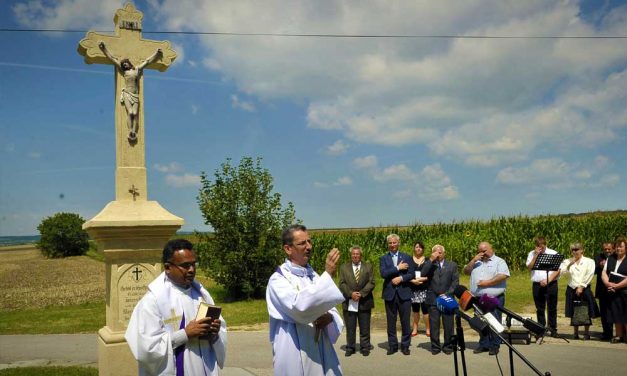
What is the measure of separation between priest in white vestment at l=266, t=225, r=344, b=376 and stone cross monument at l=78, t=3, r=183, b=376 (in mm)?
2759

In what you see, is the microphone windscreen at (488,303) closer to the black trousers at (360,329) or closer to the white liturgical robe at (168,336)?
the white liturgical robe at (168,336)

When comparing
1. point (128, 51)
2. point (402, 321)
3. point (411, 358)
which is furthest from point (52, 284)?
point (128, 51)

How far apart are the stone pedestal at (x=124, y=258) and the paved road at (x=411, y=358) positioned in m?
1.96

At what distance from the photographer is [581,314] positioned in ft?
35.6

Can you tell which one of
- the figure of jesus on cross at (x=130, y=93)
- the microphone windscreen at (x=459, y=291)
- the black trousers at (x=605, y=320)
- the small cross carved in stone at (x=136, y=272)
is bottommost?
the black trousers at (x=605, y=320)

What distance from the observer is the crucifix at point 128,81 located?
7.41m

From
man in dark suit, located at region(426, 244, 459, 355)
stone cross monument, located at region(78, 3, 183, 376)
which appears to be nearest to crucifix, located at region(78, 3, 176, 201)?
stone cross monument, located at region(78, 3, 183, 376)

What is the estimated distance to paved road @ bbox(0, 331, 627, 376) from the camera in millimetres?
8703

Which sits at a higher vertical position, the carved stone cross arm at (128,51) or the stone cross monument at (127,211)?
the carved stone cross arm at (128,51)

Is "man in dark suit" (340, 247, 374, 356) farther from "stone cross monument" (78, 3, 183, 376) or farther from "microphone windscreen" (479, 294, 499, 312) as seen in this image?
"microphone windscreen" (479, 294, 499, 312)

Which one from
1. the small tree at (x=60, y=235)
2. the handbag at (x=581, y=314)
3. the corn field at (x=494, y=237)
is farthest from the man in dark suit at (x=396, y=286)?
the small tree at (x=60, y=235)

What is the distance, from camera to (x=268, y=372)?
28.6ft

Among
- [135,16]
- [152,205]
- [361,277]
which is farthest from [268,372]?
[135,16]

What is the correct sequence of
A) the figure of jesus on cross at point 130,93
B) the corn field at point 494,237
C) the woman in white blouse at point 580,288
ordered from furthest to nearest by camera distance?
the corn field at point 494,237 → the woman in white blouse at point 580,288 → the figure of jesus on cross at point 130,93
